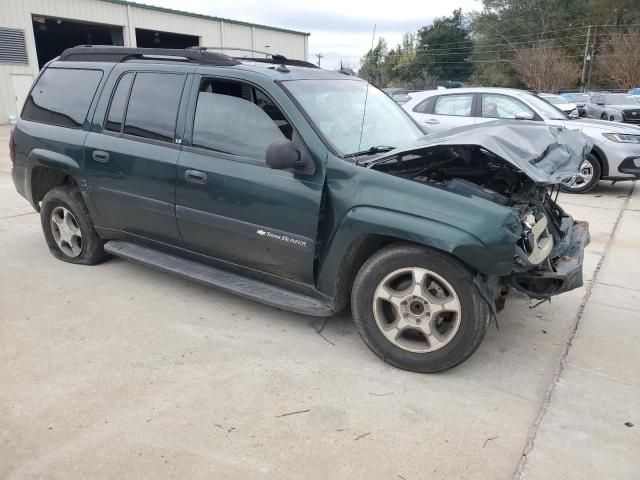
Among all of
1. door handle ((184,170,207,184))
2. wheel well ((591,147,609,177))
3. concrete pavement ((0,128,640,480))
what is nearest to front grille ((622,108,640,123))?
wheel well ((591,147,609,177))

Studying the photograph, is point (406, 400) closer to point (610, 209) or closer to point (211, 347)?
point (211, 347)

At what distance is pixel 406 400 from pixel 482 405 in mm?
425

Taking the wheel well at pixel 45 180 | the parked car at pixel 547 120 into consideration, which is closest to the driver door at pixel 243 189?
the wheel well at pixel 45 180

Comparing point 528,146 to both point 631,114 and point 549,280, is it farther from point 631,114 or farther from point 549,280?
point 631,114

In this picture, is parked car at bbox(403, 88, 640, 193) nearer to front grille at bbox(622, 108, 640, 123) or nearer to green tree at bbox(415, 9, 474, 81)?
front grille at bbox(622, 108, 640, 123)

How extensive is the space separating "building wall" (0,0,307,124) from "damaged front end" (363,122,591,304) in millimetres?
23010

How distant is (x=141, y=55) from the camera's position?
4.33m

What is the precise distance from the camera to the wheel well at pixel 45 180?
193 inches

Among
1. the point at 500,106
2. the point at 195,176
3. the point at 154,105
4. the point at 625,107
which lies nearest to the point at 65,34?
the point at 625,107

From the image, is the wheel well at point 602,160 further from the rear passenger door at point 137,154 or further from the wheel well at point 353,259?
the rear passenger door at point 137,154

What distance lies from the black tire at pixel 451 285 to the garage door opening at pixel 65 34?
24.3 meters

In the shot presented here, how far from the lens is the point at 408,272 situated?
10.2 ft

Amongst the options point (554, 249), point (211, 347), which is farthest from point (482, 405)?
point (211, 347)

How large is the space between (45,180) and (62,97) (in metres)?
0.83
